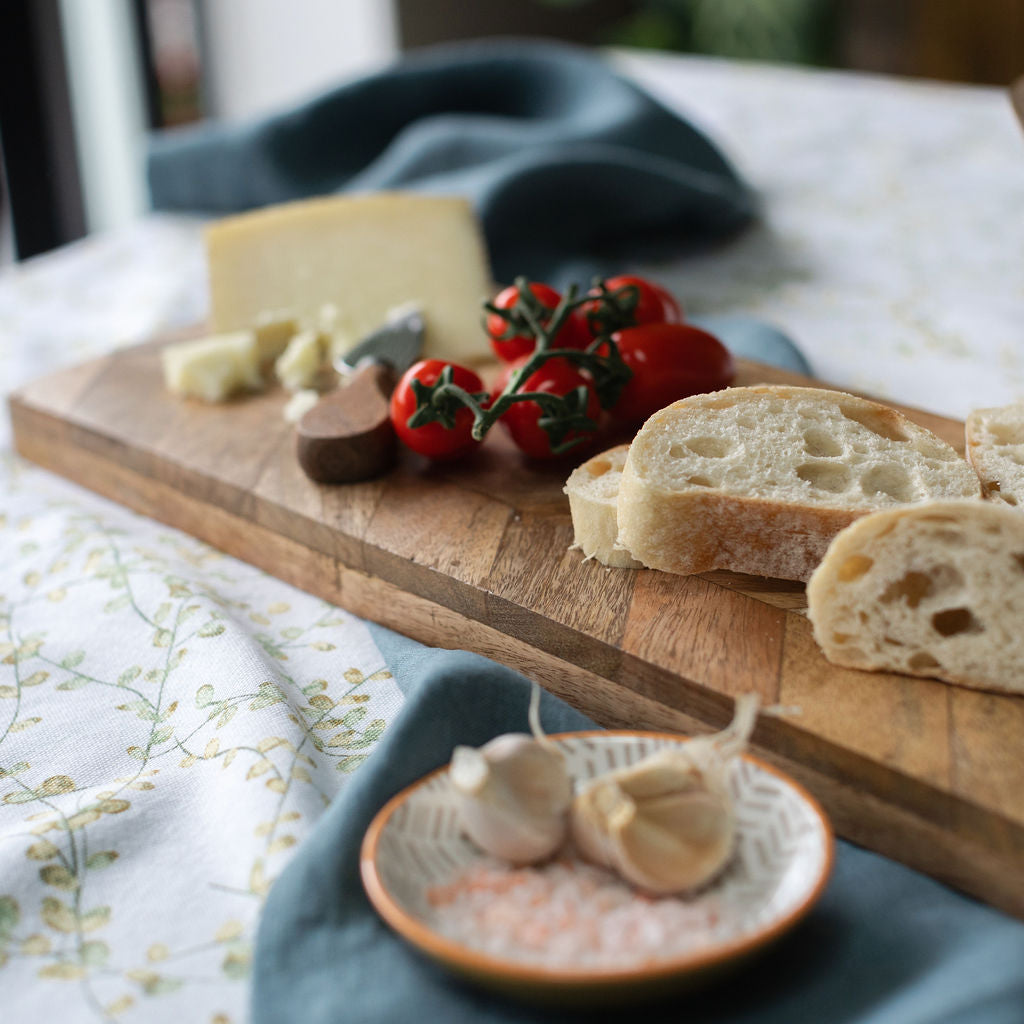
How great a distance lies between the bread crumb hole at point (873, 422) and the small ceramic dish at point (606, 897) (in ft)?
2.19

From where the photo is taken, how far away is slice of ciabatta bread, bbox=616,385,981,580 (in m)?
1.37

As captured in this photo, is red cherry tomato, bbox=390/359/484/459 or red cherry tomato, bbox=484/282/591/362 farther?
red cherry tomato, bbox=484/282/591/362

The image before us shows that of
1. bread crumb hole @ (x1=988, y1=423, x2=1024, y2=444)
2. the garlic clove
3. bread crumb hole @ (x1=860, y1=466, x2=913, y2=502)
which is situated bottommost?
the garlic clove

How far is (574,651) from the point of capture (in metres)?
1.35

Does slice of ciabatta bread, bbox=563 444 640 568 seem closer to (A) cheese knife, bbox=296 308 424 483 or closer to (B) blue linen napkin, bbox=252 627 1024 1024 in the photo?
(A) cheese knife, bbox=296 308 424 483

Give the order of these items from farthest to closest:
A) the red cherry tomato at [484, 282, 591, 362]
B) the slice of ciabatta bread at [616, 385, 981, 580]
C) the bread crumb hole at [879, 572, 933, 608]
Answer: the red cherry tomato at [484, 282, 591, 362]
the slice of ciabatta bread at [616, 385, 981, 580]
the bread crumb hole at [879, 572, 933, 608]

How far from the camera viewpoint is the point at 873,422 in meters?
1.53

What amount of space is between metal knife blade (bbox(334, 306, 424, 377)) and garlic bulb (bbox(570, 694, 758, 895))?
1.18 meters

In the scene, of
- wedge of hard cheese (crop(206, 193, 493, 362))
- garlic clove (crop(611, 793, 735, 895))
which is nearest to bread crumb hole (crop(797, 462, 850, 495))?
garlic clove (crop(611, 793, 735, 895))

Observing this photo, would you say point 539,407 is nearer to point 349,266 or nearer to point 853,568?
point 853,568

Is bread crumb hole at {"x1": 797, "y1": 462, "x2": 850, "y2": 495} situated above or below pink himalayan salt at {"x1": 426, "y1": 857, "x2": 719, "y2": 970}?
above

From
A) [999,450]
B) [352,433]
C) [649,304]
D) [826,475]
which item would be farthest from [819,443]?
[352,433]

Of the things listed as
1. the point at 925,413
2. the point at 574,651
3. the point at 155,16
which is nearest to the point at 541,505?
the point at 574,651

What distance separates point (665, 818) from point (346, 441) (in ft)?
3.07
